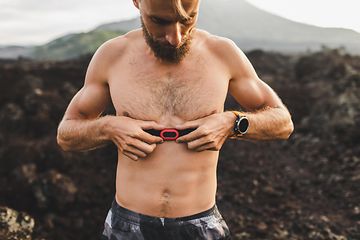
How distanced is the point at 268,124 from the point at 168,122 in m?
0.55

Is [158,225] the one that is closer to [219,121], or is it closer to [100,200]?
[219,121]

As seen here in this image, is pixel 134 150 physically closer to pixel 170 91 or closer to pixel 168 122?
pixel 168 122

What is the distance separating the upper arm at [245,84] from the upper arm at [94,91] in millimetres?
667

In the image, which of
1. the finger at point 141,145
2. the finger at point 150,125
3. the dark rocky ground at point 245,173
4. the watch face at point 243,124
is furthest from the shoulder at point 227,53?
the dark rocky ground at point 245,173

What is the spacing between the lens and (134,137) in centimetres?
211

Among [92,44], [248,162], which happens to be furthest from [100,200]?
[92,44]

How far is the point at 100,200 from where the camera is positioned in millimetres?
7590

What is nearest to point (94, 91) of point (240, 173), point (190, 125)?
point (190, 125)

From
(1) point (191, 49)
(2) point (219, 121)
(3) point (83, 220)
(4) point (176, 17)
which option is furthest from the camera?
(3) point (83, 220)

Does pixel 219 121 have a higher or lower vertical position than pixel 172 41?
lower

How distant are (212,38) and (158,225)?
105 cm

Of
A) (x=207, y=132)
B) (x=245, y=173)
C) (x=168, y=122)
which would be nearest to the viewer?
(x=207, y=132)

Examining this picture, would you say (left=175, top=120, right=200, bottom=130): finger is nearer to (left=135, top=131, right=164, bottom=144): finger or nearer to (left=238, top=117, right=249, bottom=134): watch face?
(left=135, top=131, right=164, bottom=144): finger

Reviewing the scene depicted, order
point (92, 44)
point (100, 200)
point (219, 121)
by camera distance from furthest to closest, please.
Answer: point (92, 44) < point (100, 200) < point (219, 121)
